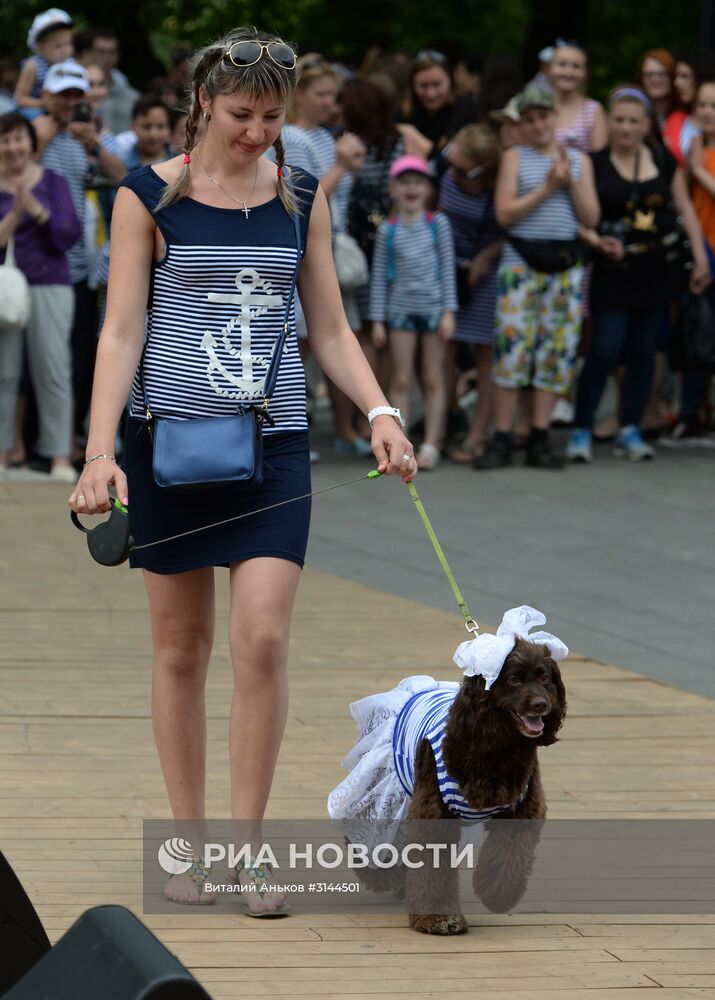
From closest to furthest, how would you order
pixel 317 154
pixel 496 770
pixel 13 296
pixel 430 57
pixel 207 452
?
pixel 496 770
pixel 207 452
pixel 13 296
pixel 317 154
pixel 430 57

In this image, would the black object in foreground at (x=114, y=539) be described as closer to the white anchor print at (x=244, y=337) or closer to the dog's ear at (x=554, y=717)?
the white anchor print at (x=244, y=337)

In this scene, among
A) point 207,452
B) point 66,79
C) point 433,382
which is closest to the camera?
point 207,452

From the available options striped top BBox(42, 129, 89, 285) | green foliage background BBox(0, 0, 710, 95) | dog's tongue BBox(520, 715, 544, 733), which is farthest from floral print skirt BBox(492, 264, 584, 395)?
green foliage background BBox(0, 0, 710, 95)

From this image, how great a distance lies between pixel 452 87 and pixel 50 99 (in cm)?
417

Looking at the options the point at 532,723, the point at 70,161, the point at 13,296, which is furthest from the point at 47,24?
the point at 532,723

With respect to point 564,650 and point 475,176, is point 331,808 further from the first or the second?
point 475,176

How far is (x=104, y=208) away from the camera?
35.3 ft

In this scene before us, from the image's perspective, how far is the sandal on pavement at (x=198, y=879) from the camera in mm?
4354

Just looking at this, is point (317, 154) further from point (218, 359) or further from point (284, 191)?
point (218, 359)

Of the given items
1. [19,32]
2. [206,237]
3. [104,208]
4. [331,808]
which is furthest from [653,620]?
[19,32]

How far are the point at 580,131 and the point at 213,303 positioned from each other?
25.1ft

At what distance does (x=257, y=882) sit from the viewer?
4328 millimetres

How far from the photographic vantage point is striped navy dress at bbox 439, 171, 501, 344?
1124 centimetres

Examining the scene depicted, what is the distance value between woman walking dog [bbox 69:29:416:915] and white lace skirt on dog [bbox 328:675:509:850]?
24 cm
